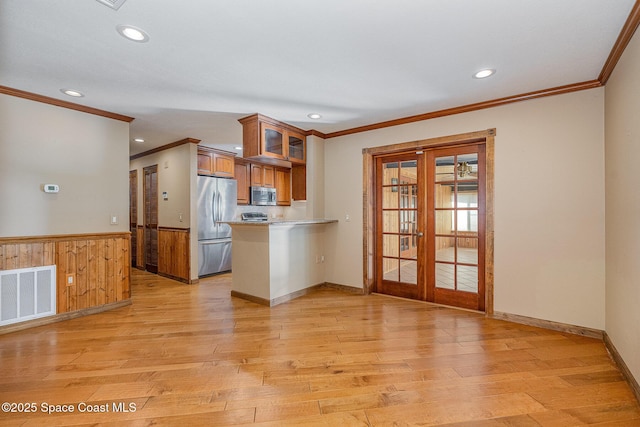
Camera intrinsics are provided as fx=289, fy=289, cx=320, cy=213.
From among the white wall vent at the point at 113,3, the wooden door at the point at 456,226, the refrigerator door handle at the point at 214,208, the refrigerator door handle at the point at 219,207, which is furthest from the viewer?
the refrigerator door handle at the point at 219,207

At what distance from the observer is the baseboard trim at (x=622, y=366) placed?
1919 millimetres

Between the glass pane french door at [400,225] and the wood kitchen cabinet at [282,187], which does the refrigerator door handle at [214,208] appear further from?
the glass pane french door at [400,225]

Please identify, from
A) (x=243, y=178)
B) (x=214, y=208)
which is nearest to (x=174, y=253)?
(x=214, y=208)

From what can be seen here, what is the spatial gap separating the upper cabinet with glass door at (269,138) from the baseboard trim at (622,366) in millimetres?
3878

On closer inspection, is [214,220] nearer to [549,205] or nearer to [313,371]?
[313,371]

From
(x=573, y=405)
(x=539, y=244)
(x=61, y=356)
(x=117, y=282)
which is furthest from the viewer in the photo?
(x=117, y=282)

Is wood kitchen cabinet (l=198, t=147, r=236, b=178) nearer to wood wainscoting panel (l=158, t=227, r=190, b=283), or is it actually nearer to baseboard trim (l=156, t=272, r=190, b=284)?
wood wainscoting panel (l=158, t=227, r=190, b=283)

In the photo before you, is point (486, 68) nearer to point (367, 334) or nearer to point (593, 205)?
point (593, 205)

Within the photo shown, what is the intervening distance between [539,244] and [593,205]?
0.58 meters

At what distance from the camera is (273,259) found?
12.6 ft

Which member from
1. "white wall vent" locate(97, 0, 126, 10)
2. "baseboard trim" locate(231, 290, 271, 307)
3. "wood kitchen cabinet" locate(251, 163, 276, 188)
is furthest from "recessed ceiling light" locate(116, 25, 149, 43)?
"wood kitchen cabinet" locate(251, 163, 276, 188)

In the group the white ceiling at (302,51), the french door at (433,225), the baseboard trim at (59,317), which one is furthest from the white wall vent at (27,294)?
the french door at (433,225)

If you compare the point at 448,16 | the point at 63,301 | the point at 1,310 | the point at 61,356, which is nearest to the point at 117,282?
the point at 63,301

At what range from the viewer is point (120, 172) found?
385 centimetres
